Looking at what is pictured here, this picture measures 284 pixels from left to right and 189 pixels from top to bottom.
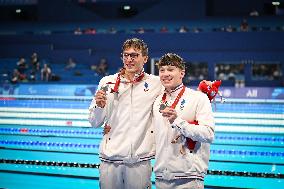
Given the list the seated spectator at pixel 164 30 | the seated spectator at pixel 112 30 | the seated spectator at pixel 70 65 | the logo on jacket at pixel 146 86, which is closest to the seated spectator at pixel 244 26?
the seated spectator at pixel 164 30

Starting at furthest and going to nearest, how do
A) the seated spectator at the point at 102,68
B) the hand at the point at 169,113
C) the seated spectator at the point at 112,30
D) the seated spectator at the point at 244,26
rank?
the seated spectator at the point at 112,30 → the seated spectator at the point at 244,26 → the seated spectator at the point at 102,68 → the hand at the point at 169,113

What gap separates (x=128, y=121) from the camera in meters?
2.45

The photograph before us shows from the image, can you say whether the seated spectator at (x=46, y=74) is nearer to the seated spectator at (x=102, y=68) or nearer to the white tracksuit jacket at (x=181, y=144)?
the seated spectator at (x=102, y=68)

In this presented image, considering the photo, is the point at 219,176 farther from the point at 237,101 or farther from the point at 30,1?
the point at 30,1

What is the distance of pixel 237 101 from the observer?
12055 millimetres

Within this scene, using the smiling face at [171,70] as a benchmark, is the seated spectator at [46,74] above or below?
above

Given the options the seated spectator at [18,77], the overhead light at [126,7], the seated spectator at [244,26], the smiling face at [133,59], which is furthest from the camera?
the overhead light at [126,7]

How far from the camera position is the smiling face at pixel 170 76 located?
2311 millimetres

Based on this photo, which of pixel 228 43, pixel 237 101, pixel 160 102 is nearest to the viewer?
pixel 160 102

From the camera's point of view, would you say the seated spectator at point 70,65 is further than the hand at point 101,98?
Yes

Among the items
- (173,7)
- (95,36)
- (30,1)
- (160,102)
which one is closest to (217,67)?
(173,7)

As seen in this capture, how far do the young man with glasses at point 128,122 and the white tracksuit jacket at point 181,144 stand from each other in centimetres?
11

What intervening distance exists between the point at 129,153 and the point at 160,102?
37 centimetres

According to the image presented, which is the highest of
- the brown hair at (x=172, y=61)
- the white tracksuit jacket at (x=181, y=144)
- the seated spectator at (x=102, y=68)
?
the seated spectator at (x=102, y=68)
